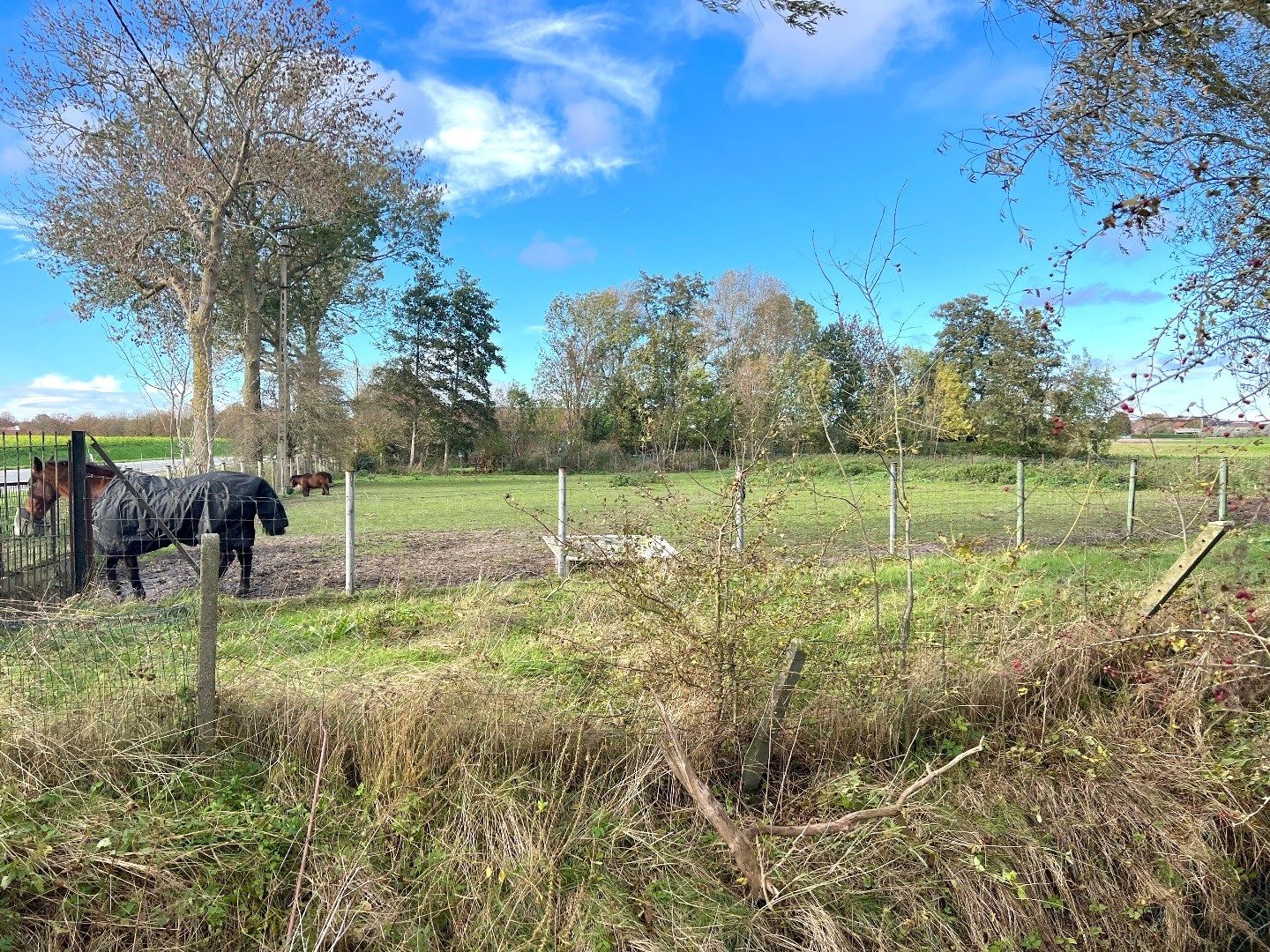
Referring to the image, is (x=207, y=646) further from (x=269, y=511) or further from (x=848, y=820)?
(x=269, y=511)

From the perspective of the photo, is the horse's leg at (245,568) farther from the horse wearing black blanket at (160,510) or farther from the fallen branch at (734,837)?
the fallen branch at (734,837)

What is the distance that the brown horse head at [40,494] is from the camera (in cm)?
716

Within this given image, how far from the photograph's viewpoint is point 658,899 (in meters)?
3.15

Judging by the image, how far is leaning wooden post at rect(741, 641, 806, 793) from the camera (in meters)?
3.51

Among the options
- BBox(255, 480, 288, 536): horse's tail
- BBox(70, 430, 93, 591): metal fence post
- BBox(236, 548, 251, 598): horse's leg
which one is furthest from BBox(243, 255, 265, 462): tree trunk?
BBox(236, 548, 251, 598): horse's leg

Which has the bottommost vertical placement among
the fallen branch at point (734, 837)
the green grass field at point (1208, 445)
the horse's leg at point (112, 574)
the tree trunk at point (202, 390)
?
the fallen branch at point (734, 837)

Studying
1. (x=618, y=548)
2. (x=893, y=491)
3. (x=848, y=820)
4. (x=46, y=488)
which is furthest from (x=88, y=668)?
(x=893, y=491)

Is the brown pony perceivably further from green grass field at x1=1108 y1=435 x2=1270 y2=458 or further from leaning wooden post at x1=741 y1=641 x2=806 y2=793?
green grass field at x1=1108 y1=435 x2=1270 y2=458

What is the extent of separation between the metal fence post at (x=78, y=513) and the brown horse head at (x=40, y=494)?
18cm

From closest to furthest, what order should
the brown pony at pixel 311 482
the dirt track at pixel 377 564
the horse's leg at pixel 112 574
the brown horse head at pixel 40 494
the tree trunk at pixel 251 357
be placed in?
1. the brown horse head at pixel 40 494
2. the horse's leg at pixel 112 574
3. the dirt track at pixel 377 564
4. the brown pony at pixel 311 482
5. the tree trunk at pixel 251 357

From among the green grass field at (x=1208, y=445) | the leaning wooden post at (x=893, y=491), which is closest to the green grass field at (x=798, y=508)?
the leaning wooden post at (x=893, y=491)

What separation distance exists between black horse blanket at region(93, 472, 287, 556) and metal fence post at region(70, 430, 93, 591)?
13 centimetres

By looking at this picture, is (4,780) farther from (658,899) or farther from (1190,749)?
(1190,749)

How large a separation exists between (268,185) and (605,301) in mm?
26925
